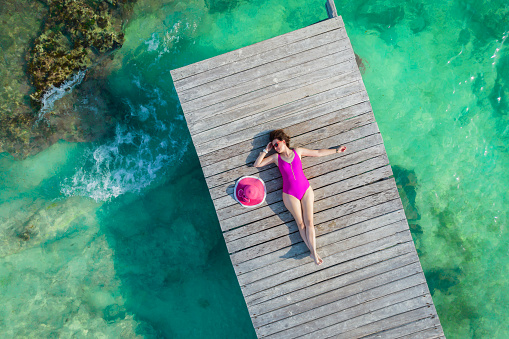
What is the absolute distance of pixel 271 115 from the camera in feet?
17.2

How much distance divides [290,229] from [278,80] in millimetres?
2860

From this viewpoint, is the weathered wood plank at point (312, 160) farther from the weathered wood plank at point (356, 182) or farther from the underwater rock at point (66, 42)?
the underwater rock at point (66, 42)

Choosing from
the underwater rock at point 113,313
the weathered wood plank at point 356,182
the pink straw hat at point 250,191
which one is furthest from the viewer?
the underwater rock at point 113,313

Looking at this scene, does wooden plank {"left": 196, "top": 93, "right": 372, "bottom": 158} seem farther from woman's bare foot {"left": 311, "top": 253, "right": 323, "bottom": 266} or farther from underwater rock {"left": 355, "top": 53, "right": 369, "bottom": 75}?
woman's bare foot {"left": 311, "top": 253, "right": 323, "bottom": 266}

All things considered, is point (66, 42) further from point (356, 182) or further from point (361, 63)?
point (356, 182)

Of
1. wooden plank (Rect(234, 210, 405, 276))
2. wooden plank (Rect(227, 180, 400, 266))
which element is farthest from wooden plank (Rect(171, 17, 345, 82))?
wooden plank (Rect(234, 210, 405, 276))

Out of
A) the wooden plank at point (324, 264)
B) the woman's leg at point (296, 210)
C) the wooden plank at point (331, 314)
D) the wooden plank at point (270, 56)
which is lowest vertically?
the wooden plank at point (331, 314)

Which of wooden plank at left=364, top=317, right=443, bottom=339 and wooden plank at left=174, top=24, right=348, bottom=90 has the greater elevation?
wooden plank at left=174, top=24, right=348, bottom=90

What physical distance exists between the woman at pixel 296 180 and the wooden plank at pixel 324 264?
0.88 ft

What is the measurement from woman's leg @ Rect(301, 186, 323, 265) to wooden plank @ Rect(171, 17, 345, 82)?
2813mm

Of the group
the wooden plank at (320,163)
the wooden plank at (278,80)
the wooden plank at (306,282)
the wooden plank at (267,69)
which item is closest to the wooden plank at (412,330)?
the wooden plank at (306,282)

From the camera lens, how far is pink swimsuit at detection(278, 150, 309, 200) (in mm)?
4910

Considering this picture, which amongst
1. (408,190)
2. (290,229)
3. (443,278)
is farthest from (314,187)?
(443,278)

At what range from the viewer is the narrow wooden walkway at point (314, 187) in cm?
518
